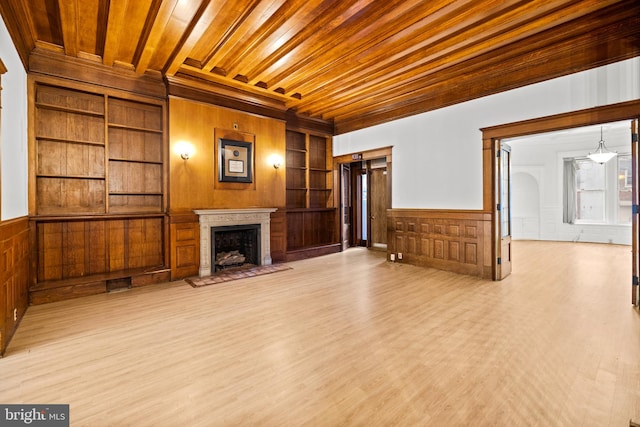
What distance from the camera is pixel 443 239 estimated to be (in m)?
5.25

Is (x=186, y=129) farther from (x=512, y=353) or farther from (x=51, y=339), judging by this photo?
(x=512, y=353)

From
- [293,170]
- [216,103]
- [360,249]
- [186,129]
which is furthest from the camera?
[360,249]

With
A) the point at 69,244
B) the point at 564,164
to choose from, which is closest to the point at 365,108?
the point at 69,244

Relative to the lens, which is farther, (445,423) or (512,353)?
(512,353)

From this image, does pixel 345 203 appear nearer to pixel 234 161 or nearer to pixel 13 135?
pixel 234 161

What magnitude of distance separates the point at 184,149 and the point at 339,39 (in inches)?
121

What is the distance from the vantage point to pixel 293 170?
7047mm

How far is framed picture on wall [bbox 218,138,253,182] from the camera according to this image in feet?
17.3

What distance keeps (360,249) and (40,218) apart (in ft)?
21.2

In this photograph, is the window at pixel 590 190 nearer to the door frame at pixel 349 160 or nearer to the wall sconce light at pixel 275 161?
the door frame at pixel 349 160

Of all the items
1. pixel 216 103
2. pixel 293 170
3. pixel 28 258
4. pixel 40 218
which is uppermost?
pixel 216 103

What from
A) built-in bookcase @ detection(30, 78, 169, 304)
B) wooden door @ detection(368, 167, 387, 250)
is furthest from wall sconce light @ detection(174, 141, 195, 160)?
wooden door @ detection(368, 167, 387, 250)

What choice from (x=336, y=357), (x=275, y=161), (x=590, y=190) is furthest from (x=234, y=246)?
(x=590, y=190)

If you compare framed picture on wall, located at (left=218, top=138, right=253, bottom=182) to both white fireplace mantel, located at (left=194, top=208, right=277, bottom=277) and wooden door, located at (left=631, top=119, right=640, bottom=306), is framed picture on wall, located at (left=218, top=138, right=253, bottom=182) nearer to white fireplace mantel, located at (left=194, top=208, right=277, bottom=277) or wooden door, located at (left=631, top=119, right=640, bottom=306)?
white fireplace mantel, located at (left=194, top=208, right=277, bottom=277)
